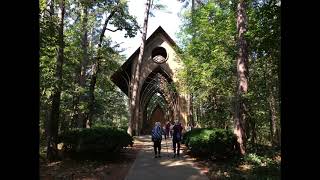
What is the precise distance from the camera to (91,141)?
45.0 feet

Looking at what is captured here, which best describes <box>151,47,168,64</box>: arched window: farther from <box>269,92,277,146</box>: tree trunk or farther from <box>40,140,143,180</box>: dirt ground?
<box>40,140,143,180</box>: dirt ground

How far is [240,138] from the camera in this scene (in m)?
14.8

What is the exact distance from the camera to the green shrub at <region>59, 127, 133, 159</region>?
1370 cm

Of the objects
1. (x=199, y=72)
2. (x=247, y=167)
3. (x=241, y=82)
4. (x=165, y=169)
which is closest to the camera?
(x=165, y=169)

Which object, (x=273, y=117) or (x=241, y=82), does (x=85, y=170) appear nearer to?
(x=241, y=82)

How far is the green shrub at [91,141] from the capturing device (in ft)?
45.0

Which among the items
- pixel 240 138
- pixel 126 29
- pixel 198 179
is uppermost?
pixel 126 29

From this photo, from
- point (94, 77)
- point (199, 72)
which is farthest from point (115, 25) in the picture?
point (199, 72)

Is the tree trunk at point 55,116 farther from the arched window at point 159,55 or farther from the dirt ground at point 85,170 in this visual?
the arched window at point 159,55

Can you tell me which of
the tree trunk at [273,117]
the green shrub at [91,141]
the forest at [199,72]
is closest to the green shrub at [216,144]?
the forest at [199,72]

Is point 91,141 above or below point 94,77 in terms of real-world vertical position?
below

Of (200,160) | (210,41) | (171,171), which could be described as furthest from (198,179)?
(210,41)
